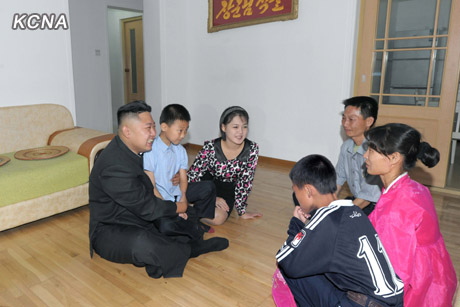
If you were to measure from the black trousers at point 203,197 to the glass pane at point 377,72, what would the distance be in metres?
2.24

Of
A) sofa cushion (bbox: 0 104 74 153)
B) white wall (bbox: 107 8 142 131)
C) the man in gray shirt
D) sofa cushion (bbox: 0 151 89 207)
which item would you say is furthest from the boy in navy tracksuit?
white wall (bbox: 107 8 142 131)

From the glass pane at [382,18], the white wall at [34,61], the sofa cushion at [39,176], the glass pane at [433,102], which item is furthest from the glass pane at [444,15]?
the white wall at [34,61]

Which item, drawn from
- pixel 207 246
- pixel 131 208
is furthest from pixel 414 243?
pixel 131 208

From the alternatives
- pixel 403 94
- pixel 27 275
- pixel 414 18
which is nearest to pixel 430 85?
pixel 403 94

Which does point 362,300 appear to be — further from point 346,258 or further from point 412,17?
point 412,17

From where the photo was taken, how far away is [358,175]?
7.29ft

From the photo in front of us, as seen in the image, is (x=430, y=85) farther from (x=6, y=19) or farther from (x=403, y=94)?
(x=6, y=19)

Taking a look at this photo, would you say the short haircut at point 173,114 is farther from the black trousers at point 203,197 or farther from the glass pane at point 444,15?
the glass pane at point 444,15

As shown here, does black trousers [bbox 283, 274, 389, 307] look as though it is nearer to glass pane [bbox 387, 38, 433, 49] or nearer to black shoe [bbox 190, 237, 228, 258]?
black shoe [bbox 190, 237, 228, 258]

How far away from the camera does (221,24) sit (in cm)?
442

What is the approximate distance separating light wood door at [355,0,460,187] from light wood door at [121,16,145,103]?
13.4ft

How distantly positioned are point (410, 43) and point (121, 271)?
327 cm

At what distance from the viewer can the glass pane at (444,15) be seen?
3.08 metres

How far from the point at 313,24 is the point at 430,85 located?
1.35 meters
